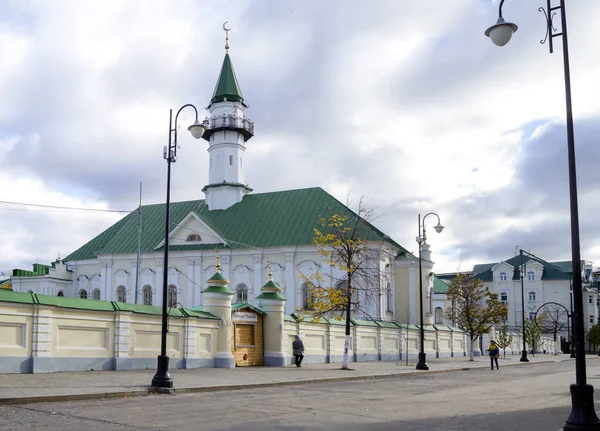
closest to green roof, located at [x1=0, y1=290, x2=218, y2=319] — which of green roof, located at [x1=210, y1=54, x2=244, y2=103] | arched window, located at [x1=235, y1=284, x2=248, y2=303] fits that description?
arched window, located at [x1=235, y1=284, x2=248, y2=303]

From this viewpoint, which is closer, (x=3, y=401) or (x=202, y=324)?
(x=3, y=401)

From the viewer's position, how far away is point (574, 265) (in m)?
11.7

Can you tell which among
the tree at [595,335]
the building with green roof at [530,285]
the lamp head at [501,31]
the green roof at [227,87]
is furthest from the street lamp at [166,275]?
the tree at [595,335]

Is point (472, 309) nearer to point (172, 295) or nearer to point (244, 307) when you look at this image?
point (172, 295)

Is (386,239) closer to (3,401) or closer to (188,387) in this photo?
(188,387)

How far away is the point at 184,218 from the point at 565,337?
205 ft

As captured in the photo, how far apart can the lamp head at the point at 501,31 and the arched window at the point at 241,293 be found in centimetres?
4877

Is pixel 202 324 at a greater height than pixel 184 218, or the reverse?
pixel 184 218

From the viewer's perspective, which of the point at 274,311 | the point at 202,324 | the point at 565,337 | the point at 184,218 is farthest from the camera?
the point at 565,337

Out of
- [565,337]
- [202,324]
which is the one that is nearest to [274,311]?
[202,324]

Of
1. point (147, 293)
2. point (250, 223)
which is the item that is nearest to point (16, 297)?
point (250, 223)

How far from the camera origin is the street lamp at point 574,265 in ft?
35.3

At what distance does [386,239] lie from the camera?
5844cm

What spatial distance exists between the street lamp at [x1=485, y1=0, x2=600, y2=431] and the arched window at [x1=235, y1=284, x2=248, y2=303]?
48562 mm
